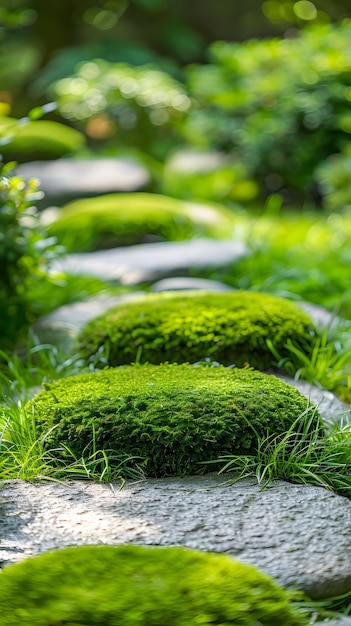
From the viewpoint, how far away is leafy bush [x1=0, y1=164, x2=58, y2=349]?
12.2 ft

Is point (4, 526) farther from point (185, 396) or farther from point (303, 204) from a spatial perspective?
point (303, 204)

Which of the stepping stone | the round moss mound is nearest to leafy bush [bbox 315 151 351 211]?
the stepping stone

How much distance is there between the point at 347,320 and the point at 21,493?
2146 millimetres

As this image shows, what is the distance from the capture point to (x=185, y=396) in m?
2.46

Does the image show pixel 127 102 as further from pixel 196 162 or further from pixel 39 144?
pixel 39 144

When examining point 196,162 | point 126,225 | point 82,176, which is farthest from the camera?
point 196,162

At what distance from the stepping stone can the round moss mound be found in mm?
4864

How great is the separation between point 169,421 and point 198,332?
0.94 metres

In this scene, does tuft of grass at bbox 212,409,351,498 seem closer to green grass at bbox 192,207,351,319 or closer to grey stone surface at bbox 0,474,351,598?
grey stone surface at bbox 0,474,351,598

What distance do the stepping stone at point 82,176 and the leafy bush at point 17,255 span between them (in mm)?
2420

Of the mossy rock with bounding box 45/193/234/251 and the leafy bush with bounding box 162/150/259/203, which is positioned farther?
the leafy bush with bounding box 162/150/259/203

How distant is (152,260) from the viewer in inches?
184

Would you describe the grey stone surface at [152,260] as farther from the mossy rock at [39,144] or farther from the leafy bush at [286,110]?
the mossy rock at [39,144]

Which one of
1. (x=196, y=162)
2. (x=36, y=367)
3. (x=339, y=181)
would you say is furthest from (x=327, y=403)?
(x=196, y=162)
